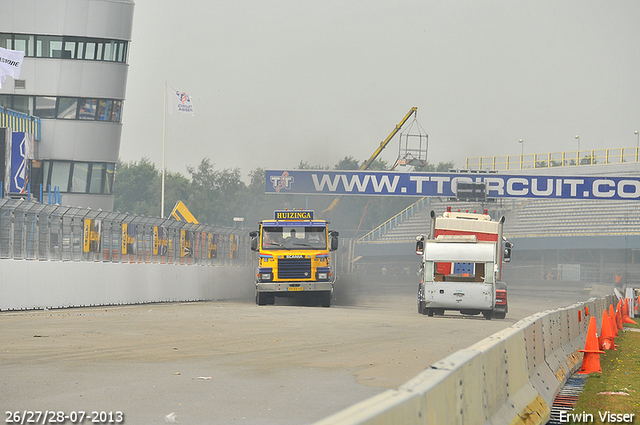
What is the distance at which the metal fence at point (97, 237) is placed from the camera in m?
20.7

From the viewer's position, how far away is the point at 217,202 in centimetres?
13225

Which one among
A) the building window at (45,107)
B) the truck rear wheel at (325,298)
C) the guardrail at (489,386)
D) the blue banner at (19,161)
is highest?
the building window at (45,107)

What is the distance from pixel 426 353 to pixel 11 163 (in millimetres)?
32181

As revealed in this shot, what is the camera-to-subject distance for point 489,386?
21.5 ft

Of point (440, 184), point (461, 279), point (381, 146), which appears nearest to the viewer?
point (461, 279)

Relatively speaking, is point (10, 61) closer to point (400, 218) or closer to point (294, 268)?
point (294, 268)

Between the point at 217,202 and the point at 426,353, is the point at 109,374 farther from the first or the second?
the point at 217,202

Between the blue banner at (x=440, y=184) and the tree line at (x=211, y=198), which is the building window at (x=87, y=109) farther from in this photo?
the tree line at (x=211, y=198)

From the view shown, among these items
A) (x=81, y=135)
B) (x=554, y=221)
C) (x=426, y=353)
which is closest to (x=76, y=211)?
(x=426, y=353)

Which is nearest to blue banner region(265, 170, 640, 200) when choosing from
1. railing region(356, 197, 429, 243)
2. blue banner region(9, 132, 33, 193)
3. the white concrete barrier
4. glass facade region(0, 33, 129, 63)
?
glass facade region(0, 33, 129, 63)

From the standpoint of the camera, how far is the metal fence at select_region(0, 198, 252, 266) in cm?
2067

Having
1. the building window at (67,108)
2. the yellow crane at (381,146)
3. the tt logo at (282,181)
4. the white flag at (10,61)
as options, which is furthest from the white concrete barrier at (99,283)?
the yellow crane at (381,146)

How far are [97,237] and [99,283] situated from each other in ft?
4.43

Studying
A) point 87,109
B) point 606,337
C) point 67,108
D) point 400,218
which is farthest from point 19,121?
point 400,218
